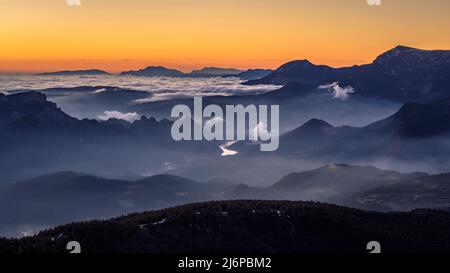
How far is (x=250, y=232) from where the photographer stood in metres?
72.1

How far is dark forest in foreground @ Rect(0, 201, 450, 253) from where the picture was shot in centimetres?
5823

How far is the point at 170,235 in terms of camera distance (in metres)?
65.7

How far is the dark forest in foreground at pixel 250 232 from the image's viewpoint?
58.2 metres

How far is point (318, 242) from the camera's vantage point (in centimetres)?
7444
